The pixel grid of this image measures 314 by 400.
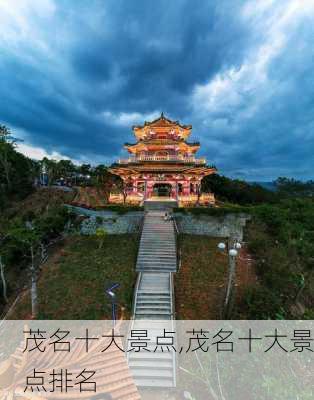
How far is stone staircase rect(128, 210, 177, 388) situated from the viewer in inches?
295

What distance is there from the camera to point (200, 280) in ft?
37.9

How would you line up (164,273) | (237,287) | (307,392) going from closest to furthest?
(307,392) < (237,287) < (164,273)

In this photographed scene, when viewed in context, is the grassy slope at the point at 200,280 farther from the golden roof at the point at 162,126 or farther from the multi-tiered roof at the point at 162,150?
the golden roof at the point at 162,126

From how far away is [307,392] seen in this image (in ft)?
14.2

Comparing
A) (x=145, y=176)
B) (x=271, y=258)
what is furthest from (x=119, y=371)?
(x=145, y=176)

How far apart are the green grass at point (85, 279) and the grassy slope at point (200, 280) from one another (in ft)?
8.46

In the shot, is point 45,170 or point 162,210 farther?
point 45,170

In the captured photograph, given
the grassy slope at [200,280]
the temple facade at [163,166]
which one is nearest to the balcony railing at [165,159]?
the temple facade at [163,166]

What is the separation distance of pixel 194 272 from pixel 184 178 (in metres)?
11.2

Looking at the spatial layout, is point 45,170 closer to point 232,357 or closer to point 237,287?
point 237,287

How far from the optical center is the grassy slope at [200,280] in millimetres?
9702

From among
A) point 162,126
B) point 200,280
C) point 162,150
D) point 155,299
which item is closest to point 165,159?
point 162,150

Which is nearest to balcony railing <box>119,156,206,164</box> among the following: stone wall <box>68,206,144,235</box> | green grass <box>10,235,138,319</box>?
stone wall <box>68,206,144,235</box>

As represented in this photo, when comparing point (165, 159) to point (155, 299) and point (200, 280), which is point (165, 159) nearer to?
point (200, 280)
